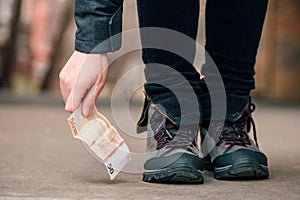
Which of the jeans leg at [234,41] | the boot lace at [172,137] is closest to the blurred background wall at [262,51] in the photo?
the jeans leg at [234,41]

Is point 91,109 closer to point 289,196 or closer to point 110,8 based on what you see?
point 110,8

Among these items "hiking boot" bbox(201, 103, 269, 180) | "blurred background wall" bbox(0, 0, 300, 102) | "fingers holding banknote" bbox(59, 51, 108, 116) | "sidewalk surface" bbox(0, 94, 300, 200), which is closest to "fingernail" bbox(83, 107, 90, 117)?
"fingers holding banknote" bbox(59, 51, 108, 116)

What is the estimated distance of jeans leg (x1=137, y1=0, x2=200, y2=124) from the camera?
119cm

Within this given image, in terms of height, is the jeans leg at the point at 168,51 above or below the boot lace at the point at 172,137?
above

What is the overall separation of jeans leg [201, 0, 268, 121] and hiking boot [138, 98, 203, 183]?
102mm

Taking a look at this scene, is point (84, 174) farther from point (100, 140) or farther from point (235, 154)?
point (235, 154)

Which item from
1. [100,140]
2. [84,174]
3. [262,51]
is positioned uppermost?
[100,140]

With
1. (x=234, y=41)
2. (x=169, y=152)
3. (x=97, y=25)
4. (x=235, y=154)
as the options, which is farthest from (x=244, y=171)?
(x=97, y=25)

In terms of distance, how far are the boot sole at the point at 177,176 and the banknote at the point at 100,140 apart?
66 millimetres

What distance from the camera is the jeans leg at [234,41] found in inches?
49.2

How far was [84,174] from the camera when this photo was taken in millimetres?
1226

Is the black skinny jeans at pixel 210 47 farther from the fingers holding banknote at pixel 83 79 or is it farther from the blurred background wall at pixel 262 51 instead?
the blurred background wall at pixel 262 51

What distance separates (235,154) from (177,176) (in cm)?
14

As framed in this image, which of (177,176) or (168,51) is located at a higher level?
(168,51)
